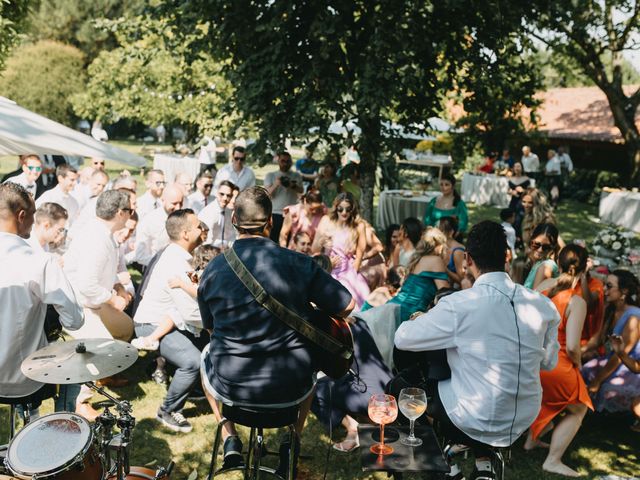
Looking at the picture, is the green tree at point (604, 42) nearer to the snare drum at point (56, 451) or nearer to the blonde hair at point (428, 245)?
the blonde hair at point (428, 245)

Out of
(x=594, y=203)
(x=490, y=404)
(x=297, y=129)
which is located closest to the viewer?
(x=490, y=404)

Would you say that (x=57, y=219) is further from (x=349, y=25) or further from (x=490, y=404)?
(x=349, y=25)

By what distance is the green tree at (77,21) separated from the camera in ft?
148

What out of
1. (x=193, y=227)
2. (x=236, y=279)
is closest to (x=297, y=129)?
(x=193, y=227)

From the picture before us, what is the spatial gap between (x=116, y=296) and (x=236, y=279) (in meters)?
2.78

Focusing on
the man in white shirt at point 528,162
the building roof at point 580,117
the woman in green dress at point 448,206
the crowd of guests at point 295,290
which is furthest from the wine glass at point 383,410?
the building roof at point 580,117

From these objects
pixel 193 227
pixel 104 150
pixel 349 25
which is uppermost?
pixel 349 25

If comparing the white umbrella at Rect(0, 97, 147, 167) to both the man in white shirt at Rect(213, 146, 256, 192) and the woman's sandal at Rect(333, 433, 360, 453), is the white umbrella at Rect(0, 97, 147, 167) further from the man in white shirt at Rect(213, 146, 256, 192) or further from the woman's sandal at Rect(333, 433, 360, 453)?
the man in white shirt at Rect(213, 146, 256, 192)

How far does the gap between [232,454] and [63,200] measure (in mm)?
4693

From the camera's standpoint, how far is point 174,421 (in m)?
A: 5.09

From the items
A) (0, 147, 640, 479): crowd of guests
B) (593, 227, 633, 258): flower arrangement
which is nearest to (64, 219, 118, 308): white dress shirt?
(0, 147, 640, 479): crowd of guests

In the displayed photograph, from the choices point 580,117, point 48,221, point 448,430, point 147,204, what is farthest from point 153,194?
point 580,117

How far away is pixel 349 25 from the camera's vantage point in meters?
8.73

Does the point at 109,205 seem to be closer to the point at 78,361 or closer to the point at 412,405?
the point at 78,361
